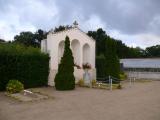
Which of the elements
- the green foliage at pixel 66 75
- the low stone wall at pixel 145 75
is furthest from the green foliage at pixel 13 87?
the low stone wall at pixel 145 75

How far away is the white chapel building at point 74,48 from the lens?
96.0 feet

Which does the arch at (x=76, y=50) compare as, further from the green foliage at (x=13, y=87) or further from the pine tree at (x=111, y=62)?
the green foliage at (x=13, y=87)

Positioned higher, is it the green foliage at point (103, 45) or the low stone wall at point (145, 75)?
the green foliage at point (103, 45)

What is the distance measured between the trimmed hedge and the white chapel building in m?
1.42

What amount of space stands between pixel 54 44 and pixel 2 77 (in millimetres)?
7369

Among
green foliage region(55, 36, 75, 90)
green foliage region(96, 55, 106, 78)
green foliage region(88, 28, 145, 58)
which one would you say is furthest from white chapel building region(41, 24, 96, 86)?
green foliage region(88, 28, 145, 58)

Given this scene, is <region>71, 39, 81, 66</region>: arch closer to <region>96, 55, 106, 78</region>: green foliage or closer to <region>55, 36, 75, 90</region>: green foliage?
<region>96, 55, 106, 78</region>: green foliage

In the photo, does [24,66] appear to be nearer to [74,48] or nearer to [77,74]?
[77,74]

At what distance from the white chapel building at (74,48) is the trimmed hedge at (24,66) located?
1416 millimetres

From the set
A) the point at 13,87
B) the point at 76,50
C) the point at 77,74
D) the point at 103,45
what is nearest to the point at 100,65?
the point at 76,50

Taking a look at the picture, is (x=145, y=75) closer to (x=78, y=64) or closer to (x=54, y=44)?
(x=78, y=64)

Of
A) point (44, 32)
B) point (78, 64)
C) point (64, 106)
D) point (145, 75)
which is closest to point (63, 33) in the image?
point (78, 64)

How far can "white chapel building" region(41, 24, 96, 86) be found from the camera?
96.0ft

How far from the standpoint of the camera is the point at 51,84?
92.8 ft
